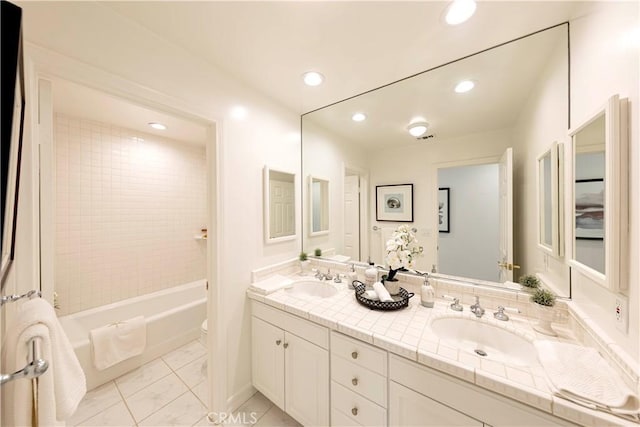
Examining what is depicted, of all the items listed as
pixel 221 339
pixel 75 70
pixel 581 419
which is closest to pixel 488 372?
pixel 581 419

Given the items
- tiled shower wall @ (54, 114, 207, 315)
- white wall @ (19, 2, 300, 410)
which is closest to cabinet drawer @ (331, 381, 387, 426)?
white wall @ (19, 2, 300, 410)

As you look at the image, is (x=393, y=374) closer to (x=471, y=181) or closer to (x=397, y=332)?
(x=397, y=332)

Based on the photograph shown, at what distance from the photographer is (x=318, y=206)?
2291 mm

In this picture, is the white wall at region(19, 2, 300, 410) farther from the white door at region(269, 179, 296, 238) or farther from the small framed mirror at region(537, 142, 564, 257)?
the small framed mirror at region(537, 142, 564, 257)

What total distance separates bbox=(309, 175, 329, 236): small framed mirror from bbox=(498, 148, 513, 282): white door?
1396mm

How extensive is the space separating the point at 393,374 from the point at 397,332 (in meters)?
0.18

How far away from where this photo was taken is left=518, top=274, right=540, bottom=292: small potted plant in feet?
4.14

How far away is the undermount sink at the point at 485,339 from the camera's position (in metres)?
1.06

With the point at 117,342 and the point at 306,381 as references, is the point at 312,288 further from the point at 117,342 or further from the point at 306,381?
the point at 117,342

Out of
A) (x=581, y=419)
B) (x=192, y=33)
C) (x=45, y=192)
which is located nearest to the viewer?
(x=581, y=419)

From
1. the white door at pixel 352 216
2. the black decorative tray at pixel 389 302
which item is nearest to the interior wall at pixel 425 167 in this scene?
the white door at pixel 352 216

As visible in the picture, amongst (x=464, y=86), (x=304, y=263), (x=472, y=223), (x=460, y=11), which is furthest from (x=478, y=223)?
(x=304, y=263)

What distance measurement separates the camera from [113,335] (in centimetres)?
190

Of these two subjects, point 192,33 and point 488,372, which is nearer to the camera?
point 488,372
